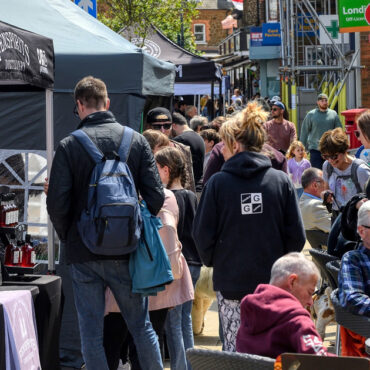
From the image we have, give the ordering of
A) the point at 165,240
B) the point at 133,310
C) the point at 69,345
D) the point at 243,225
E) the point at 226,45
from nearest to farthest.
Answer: the point at 243,225 → the point at 133,310 → the point at 165,240 → the point at 69,345 → the point at 226,45

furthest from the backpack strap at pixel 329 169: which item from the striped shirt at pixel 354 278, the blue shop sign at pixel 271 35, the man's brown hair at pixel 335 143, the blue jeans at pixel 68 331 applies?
the blue shop sign at pixel 271 35

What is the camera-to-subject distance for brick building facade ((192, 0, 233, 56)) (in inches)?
3100

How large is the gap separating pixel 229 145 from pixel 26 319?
1.64m

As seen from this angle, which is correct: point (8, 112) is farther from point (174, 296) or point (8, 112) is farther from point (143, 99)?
point (174, 296)

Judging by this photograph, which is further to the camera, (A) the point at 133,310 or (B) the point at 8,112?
(B) the point at 8,112

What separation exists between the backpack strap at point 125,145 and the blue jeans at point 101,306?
62 cm

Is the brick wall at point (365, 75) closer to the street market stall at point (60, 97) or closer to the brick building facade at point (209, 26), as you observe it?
the street market stall at point (60, 97)

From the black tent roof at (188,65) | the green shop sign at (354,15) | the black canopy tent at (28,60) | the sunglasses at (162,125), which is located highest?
the green shop sign at (354,15)

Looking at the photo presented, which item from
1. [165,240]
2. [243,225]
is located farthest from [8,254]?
[243,225]

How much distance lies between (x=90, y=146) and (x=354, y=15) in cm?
1184

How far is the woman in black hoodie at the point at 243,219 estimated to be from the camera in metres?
4.77

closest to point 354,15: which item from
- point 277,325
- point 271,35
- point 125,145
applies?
point 125,145

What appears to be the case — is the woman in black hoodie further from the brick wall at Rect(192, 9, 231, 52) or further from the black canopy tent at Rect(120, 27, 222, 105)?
the brick wall at Rect(192, 9, 231, 52)

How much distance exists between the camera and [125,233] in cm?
487
